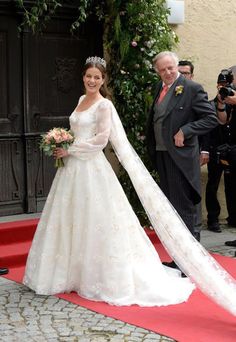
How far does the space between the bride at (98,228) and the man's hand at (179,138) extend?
541 millimetres

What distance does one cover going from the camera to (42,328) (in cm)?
491

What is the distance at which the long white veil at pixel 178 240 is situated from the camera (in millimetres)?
5070

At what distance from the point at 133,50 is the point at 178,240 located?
119 inches

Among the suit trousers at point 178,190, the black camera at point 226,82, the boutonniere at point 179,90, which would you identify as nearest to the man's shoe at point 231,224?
the black camera at point 226,82

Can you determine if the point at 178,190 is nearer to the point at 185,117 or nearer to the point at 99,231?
the point at 185,117

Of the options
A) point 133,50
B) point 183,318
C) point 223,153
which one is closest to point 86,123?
point 183,318

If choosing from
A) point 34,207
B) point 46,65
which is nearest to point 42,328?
point 34,207

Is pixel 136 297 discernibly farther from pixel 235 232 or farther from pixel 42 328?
pixel 235 232

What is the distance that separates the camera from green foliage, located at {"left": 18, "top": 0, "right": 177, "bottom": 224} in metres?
7.74

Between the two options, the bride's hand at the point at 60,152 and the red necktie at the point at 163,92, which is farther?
the red necktie at the point at 163,92

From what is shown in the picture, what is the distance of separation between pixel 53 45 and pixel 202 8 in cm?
208

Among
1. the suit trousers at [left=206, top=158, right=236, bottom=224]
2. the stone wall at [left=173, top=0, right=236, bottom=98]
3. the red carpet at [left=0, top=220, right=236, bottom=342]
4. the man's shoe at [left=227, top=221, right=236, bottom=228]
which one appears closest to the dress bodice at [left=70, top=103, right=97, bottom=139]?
the red carpet at [left=0, top=220, right=236, bottom=342]

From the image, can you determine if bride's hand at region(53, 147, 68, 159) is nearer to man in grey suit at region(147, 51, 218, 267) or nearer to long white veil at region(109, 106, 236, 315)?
long white veil at region(109, 106, 236, 315)

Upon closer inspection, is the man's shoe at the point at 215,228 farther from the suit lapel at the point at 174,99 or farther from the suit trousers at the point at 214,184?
the suit lapel at the point at 174,99
